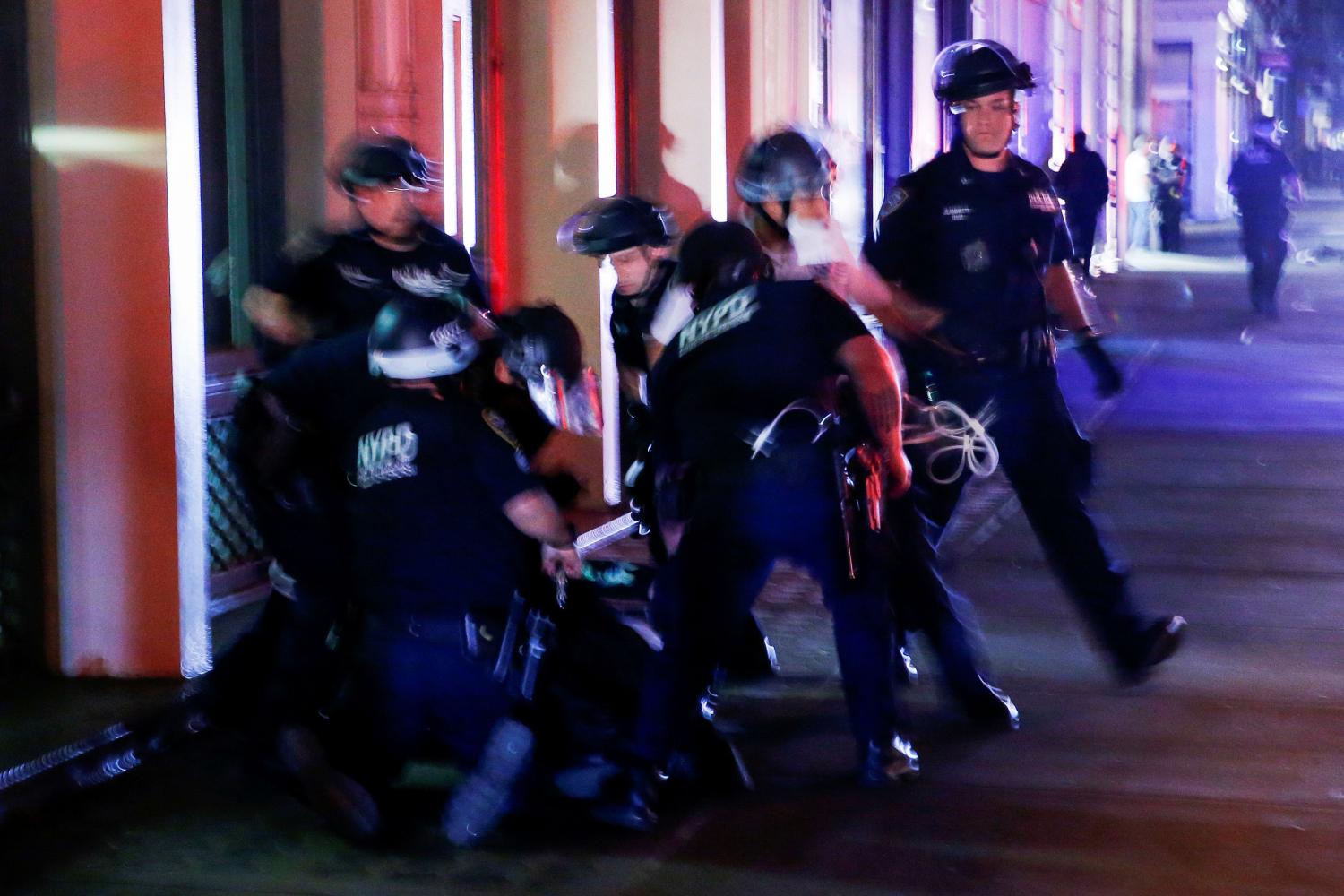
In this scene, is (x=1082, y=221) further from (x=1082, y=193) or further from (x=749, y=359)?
(x=749, y=359)

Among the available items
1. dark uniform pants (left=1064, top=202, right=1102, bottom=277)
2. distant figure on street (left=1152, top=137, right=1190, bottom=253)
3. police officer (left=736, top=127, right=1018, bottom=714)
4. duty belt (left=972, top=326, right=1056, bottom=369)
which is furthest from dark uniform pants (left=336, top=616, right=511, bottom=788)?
distant figure on street (left=1152, top=137, right=1190, bottom=253)

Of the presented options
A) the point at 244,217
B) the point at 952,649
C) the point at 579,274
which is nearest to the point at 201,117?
the point at 244,217

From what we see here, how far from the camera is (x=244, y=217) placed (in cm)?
761

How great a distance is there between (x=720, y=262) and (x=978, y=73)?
53.6 inches

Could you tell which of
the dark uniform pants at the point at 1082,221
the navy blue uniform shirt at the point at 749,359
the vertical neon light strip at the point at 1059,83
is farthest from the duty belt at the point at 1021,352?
the vertical neon light strip at the point at 1059,83

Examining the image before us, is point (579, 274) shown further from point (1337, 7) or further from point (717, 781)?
point (1337, 7)

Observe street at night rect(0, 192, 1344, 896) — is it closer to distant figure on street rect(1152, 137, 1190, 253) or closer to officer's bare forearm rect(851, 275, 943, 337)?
officer's bare forearm rect(851, 275, 943, 337)

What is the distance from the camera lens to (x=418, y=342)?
14.1 feet

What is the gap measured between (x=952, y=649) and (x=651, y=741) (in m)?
1.15

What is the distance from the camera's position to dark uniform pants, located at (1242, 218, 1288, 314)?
62.3 ft

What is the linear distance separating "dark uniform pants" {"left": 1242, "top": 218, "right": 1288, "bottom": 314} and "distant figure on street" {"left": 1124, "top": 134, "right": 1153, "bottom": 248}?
9211mm

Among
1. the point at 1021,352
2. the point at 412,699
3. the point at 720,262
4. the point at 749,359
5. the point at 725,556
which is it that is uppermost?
the point at 720,262

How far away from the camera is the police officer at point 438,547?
431 cm

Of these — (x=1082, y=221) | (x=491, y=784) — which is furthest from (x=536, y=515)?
(x=1082, y=221)
